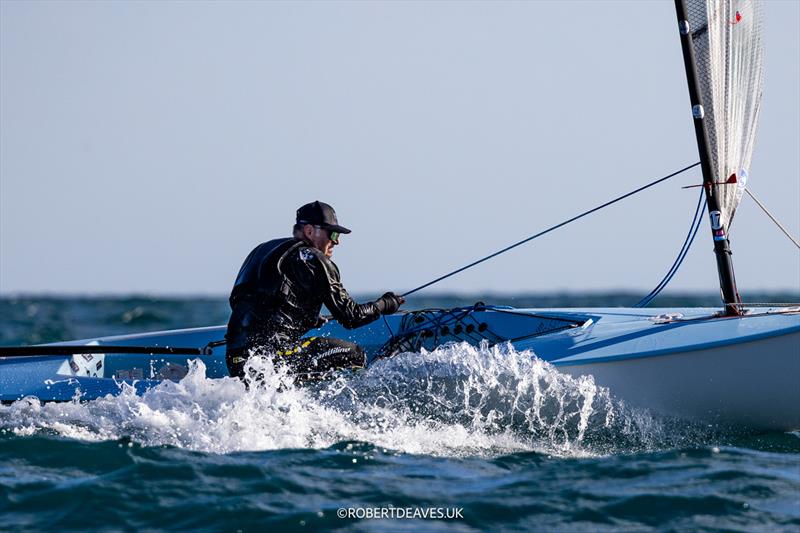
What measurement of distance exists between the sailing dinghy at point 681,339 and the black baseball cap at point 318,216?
0.81 metres

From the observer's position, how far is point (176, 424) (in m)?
5.61

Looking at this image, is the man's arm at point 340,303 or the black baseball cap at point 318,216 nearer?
the man's arm at point 340,303

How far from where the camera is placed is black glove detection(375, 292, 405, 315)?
21.0 feet

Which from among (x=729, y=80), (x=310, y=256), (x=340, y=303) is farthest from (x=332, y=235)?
(x=729, y=80)

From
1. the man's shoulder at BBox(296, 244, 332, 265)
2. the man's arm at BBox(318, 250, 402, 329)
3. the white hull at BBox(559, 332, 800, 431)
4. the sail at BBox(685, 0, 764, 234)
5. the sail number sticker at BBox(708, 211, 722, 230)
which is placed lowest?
the white hull at BBox(559, 332, 800, 431)

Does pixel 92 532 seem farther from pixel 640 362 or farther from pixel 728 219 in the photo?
pixel 728 219

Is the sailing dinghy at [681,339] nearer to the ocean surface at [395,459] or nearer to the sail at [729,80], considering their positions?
the sail at [729,80]

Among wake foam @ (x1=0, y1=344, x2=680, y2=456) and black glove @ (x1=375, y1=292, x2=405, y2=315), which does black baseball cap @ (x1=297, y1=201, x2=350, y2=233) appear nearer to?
black glove @ (x1=375, y1=292, x2=405, y2=315)

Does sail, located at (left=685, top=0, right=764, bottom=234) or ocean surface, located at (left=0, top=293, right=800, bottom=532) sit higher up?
sail, located at (left=685, top=0, right=764, bottom=234)

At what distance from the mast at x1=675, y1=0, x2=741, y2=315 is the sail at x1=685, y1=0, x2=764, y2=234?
1.9 inches

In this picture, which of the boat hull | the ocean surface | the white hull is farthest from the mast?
the ocean surface

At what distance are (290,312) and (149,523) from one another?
→ 206 centimetres

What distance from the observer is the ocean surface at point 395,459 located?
4.36 meters

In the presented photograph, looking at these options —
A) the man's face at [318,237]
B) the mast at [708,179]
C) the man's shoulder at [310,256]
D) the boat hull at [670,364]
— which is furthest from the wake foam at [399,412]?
the mast at [708,179]
